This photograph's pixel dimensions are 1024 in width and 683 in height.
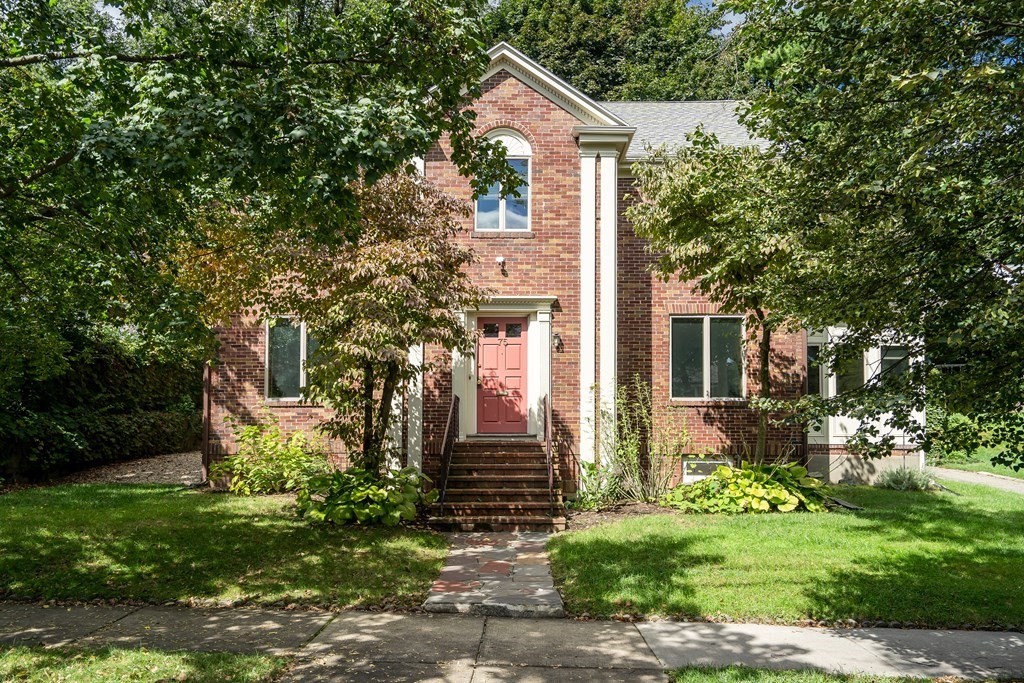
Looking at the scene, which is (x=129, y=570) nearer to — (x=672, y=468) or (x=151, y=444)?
(x=672, y=468)

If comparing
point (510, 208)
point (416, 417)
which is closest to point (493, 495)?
point (416, 417)

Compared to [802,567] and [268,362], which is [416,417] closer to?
[268,362]

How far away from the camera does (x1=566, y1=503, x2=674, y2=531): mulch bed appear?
10.4m

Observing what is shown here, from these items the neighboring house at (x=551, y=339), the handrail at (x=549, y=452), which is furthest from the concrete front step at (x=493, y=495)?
the neighboring house at (x=551, y=339)

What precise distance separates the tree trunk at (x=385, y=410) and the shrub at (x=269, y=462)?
62.1 inches

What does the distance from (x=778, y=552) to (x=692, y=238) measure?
204 inches

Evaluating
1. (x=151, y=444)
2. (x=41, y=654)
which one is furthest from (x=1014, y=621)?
(x=151, y=444)

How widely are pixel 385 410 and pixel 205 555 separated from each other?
323 cm

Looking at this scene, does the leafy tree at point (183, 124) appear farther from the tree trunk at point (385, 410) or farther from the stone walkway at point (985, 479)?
the stone walkway at point (985, 479)

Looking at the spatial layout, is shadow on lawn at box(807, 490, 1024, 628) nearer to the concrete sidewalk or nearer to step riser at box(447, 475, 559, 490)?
the concrete sidewalk

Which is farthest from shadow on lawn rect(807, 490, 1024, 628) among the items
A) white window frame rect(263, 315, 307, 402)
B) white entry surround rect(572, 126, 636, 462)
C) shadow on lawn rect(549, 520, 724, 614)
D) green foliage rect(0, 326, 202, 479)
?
green foliage rect(0, 326, 202, 479)

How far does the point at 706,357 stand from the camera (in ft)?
42.7

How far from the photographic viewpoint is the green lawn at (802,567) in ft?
21.5

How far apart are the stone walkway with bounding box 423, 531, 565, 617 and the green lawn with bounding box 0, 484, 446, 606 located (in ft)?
0.93
